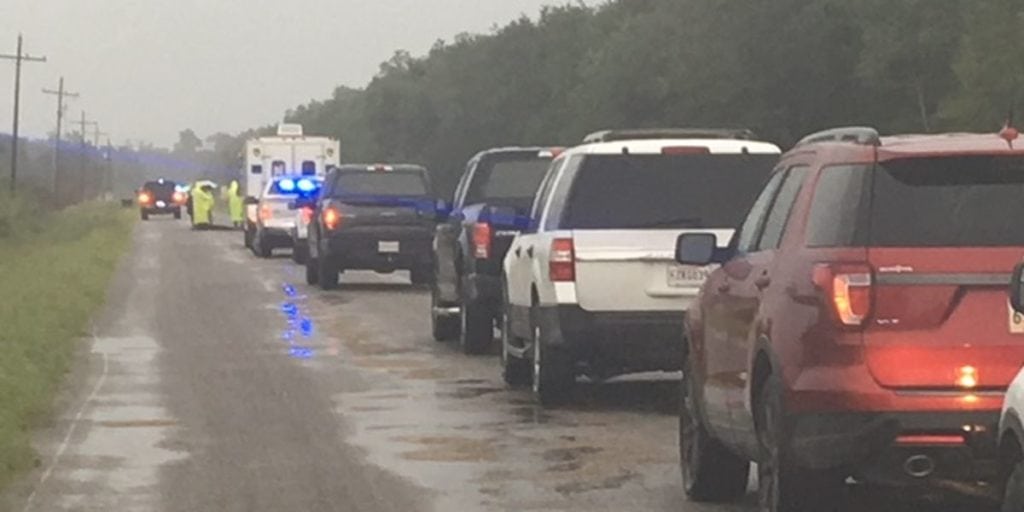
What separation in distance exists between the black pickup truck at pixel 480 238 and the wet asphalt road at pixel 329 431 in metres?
0.38

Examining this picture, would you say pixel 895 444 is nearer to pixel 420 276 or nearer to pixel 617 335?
pixel 617 335

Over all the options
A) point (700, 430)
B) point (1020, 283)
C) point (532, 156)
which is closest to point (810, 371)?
point (1020, 283)

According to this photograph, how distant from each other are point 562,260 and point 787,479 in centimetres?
622

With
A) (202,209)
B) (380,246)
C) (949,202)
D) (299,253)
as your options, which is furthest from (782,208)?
(202,209)

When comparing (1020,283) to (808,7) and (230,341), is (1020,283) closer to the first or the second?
(230,341)

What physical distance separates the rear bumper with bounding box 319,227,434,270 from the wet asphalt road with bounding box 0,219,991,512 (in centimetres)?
601

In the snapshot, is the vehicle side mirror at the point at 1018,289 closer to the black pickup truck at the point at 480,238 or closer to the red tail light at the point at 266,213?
the black pickup truck at the point at 480,238

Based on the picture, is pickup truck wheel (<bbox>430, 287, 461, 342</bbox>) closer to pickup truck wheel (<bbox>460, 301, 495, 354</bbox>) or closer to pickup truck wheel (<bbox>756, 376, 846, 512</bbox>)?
pickup truck wheel (<bbox>460, 301, 495, 354</bbox>)

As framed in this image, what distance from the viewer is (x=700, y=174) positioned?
15805 millimetres

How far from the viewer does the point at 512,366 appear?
1795cm

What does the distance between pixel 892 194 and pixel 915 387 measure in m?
0.76

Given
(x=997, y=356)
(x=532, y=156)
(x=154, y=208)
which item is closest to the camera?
(x=997, y=356)

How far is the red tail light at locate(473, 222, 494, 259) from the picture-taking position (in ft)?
66.6

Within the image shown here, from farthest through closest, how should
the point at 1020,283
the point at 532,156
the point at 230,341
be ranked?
the point at 230,341 → the point at 532,156 → the point at 1020,283
